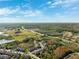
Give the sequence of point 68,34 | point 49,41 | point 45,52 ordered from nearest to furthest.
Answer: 1. point 45,52
2. point 49,41
3. point 68,34

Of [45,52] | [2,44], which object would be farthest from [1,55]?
[45,52]

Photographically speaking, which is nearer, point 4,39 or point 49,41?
point 49,41

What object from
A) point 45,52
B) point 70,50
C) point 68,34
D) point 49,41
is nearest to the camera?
point 70,50

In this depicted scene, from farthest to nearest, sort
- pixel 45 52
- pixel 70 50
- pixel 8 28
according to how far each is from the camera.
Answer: pixel 8 28 < pixel 45 52 < pixel 70 50

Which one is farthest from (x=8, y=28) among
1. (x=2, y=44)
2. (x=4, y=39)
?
(x=2, y=44)

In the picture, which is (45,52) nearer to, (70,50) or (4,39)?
(70,50)

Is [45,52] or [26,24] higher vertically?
[26,24]

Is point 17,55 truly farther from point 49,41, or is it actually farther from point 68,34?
point 68,34

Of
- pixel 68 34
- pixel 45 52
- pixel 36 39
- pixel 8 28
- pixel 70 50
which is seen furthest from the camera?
pixel 8 28

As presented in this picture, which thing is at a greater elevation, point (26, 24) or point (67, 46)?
point (26, 24)
